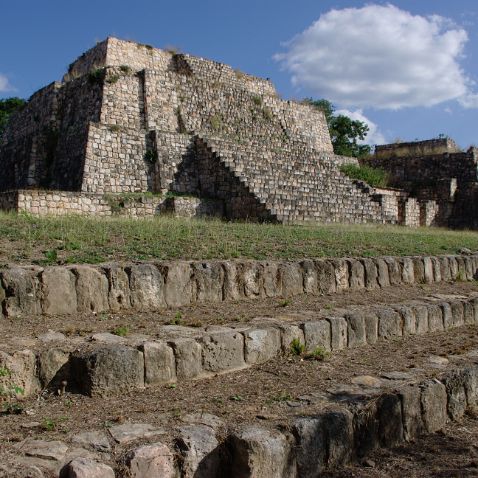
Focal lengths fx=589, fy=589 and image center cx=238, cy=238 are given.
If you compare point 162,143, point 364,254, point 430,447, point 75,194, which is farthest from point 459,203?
point 430,447

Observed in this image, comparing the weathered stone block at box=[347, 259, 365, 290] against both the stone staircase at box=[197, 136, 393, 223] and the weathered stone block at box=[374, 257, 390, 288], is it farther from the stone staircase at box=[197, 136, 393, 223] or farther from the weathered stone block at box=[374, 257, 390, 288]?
the stone staircase at box=[197, 136, 393, 223]

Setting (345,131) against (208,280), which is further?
(345,131)

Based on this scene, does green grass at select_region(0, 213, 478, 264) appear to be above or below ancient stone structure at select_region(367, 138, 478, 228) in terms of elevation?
below

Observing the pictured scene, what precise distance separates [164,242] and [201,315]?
111 inches

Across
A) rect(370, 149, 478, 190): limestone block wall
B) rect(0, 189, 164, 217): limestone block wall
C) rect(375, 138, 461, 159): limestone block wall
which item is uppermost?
rect(375, 138, 461, 159): limestone block wall

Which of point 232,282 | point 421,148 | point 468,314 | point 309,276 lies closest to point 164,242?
point 232,282

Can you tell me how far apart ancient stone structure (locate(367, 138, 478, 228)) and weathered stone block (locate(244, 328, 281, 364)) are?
19.3 meters

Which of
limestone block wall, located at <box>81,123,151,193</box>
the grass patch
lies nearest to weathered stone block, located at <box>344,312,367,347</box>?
limestone block wall, located at <box>81,123,151,193</box>

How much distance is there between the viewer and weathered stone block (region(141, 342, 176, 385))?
516 cm

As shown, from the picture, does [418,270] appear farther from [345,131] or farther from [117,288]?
[345,131]

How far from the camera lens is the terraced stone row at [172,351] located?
482cm

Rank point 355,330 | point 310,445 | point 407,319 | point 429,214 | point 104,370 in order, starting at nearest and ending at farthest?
point 310,445, point 104,370, point 355,330, point 407,319, point 429,214

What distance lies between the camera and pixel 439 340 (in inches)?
328

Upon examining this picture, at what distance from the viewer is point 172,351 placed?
213 inches
